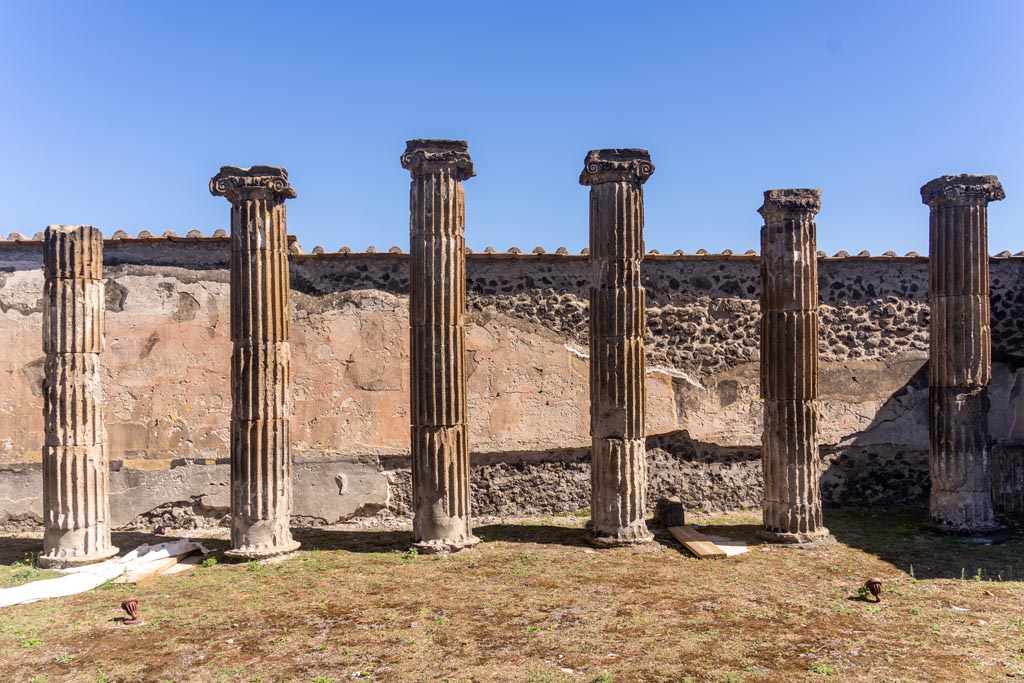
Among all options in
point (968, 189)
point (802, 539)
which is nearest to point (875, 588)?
point (802, 539)

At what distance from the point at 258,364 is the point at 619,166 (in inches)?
193

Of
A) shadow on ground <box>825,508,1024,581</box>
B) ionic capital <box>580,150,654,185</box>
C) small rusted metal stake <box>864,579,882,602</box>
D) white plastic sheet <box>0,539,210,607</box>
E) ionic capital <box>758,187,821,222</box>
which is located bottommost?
shadow on ground <box>825,508,1024,581</box>

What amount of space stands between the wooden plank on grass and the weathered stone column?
6709 millimetres

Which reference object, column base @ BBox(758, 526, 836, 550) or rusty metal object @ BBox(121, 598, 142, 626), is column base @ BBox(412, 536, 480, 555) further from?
column base @ BBox(758, 526, 836, 550)

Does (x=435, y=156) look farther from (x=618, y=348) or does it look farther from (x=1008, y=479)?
(x=1008, y=479)

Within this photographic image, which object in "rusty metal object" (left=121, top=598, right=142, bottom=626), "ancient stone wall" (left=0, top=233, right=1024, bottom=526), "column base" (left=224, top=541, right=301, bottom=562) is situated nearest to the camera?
"rusty metal object" (left=121, top=598, right=142, bottom=626)

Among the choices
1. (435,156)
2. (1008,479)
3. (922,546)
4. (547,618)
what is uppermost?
(435,156)

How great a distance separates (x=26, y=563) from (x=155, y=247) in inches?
164

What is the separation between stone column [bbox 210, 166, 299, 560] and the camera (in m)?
8.31

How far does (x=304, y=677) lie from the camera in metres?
5.07

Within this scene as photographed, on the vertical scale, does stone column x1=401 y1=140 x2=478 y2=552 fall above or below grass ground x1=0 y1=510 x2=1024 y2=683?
above

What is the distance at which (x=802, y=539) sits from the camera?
870 centimetres

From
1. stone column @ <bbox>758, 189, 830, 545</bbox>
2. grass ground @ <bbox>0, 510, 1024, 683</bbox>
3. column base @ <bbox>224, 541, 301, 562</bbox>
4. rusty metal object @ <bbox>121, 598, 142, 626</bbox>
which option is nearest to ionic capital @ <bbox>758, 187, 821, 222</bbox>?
stone column @ <bbox>758, 189, 830, 545</bbox>

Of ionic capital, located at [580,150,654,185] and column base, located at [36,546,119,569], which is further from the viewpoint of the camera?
ionic capital, located at [580,150,654,185]
